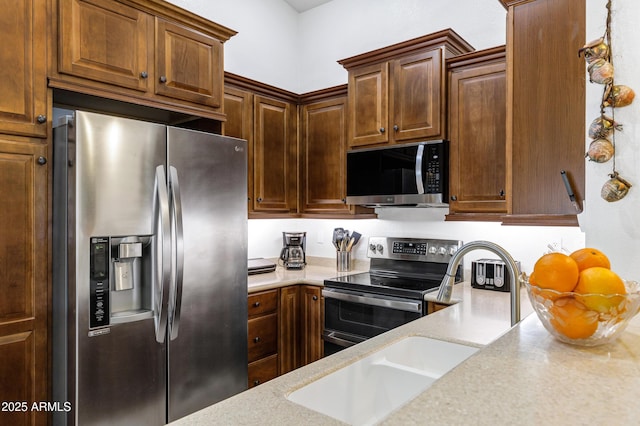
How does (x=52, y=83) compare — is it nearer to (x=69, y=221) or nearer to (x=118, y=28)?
(x=118, y=28)

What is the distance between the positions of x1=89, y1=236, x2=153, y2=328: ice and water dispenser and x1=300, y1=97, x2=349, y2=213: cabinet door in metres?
1.67

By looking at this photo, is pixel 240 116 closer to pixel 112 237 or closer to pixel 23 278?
pixel 112 237

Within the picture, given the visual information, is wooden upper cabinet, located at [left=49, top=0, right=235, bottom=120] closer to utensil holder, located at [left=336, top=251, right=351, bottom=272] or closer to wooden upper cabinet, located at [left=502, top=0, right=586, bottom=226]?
utensil holder, located at [left=336, top=251, right=351, bottom=272]

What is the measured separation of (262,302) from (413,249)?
3.86 ft

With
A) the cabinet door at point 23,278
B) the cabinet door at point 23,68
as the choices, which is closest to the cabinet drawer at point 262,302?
the cabinet door at point 23,278

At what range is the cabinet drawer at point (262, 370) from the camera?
277cm

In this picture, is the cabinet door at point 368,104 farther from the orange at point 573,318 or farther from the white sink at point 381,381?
the orange at point 573,318

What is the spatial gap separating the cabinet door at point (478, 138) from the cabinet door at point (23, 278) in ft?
7.53

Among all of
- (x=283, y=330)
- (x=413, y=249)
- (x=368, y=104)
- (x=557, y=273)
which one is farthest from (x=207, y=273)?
(x=557, y=273)

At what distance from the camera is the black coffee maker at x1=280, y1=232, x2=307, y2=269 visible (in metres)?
3.45

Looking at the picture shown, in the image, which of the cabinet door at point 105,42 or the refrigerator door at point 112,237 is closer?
the refrigerator door at point 112,237

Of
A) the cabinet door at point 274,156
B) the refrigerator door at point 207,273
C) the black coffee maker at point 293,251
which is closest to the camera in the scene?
the refrigerator door at point 207,273

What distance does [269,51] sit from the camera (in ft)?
12.3

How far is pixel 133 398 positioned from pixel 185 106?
1.58 meters
